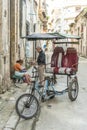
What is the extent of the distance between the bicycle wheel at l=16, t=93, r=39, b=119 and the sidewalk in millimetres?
171

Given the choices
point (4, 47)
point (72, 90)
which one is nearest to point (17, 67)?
point (4, 47)

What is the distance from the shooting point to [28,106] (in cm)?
949

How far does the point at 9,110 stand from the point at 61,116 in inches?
53.8

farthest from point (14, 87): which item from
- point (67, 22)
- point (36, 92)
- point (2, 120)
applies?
point (67, 22)

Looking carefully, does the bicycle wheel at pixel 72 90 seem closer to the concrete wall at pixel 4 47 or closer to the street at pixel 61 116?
the street at pixel 61 116

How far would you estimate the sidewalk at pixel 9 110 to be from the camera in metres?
8.58

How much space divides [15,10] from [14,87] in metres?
4.11

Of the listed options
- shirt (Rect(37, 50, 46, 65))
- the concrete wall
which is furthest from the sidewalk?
shirt (Rect(37, 50, 46, 65))

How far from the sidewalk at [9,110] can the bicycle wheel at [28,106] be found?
17 cm

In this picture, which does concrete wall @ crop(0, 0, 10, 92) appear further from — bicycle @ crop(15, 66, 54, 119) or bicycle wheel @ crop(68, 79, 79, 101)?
bicycle @ crop(15, 66, 54, 119)

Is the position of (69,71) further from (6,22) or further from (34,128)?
(34,128)

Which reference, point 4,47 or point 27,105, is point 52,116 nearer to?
point 27,105

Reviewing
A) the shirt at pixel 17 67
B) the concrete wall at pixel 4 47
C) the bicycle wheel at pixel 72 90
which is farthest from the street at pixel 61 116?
the shirt at pixel 17 67

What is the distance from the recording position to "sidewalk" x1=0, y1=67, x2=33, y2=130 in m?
8.58
